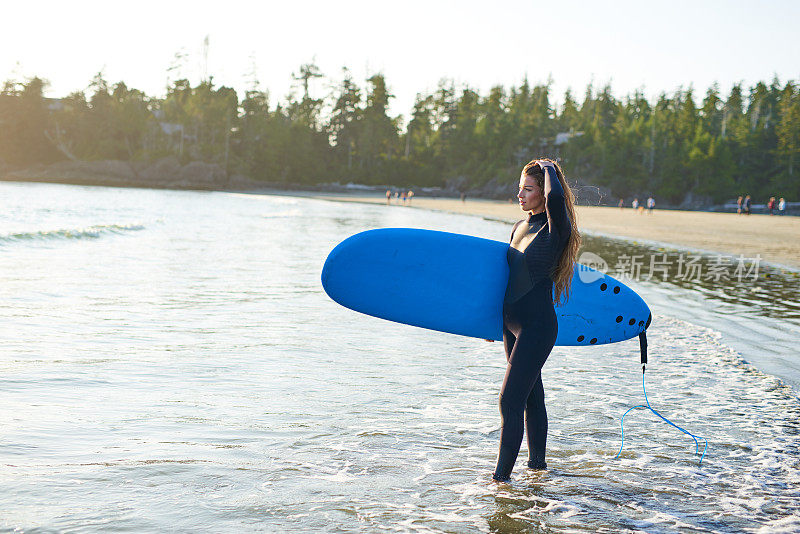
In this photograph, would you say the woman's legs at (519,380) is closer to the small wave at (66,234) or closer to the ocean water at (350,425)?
the ocean water at (350,425)

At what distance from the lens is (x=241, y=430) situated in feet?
14.2

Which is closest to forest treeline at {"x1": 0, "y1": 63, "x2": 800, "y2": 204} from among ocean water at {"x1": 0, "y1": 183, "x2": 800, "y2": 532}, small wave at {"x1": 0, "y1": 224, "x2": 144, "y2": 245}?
small wave at {"x1": 0, "y1": 224, "x2": 144, "y2": 245}

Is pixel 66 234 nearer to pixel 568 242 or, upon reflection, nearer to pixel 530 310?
pixel 530 310

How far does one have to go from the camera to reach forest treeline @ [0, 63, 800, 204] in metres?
93.4

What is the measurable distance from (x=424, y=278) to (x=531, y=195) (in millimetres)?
912

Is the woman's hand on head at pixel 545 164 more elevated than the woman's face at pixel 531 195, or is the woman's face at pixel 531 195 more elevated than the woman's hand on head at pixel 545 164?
the woman's hand on head at pixel 545 164

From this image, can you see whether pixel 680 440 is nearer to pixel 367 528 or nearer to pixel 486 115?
pixel 367 528

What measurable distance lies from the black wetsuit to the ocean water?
0.45 metres

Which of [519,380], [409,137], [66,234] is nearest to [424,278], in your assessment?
[519,380]

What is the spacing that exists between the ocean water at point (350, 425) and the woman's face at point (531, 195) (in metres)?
1.53

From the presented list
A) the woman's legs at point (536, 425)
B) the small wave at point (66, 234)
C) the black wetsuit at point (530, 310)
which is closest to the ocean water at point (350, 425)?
the woman's legs at point (536, 425)

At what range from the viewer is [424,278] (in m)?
4.06

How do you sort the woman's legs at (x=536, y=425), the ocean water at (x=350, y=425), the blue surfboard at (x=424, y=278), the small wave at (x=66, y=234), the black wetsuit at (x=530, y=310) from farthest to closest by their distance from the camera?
the small wave at (x=66, y=234) → the blue surfboard at (x=424, y=278) → the woman's legs at (x=536, y=425) → the black wetsuit at (x=530, y=310) → the ocean water at (x=350, y=425)

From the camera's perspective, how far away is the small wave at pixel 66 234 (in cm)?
1789
